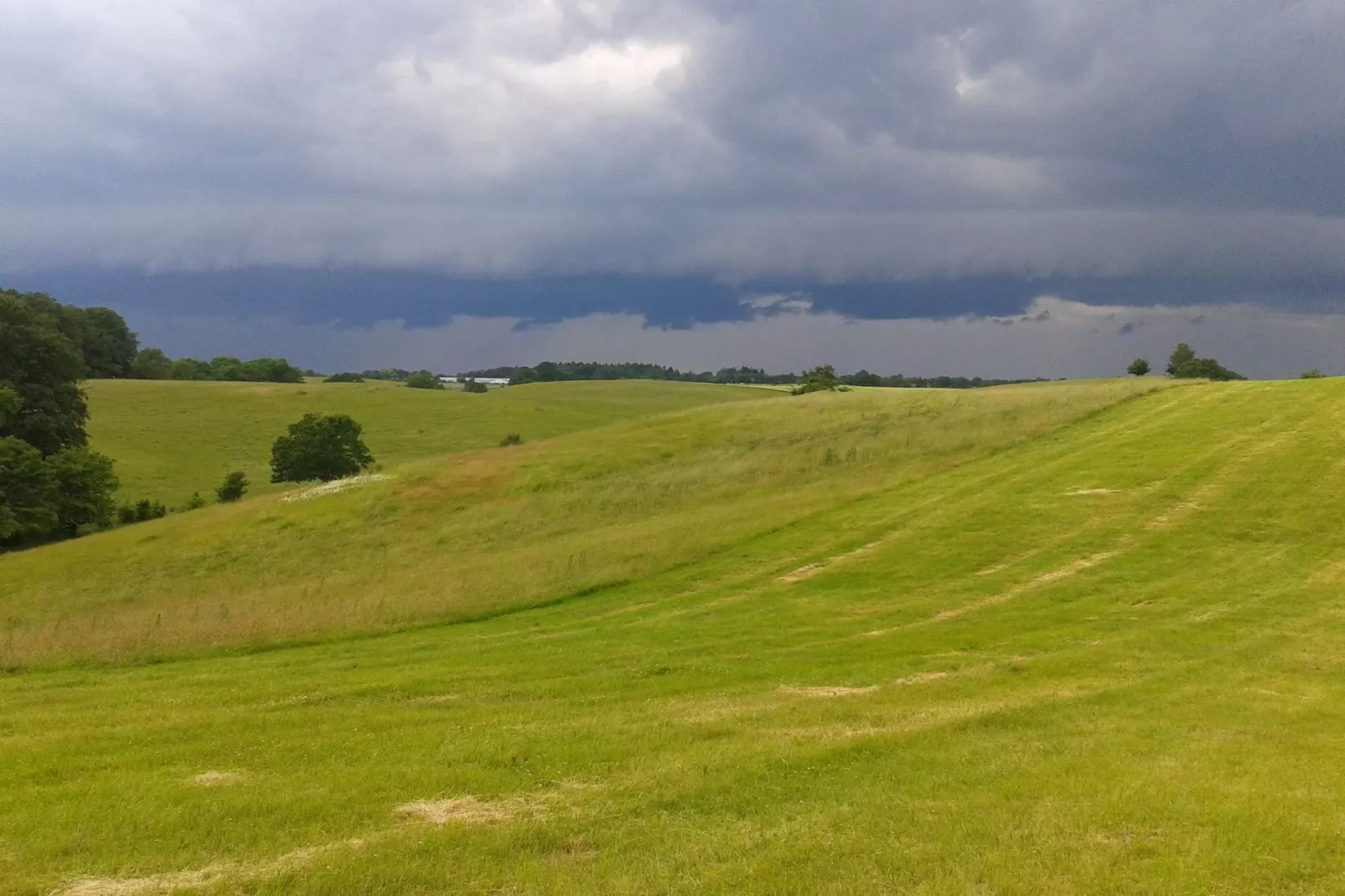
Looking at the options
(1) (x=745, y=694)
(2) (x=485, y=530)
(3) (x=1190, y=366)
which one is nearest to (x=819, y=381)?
(3) (x=1190, y=366)

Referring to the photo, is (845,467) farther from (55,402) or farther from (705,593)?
(55,402)

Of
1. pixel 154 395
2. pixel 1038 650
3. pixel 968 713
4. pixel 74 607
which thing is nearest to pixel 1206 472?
pixel 1038 650

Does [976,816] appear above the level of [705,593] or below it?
above

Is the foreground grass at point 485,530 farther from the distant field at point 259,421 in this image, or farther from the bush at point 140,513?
the distant field at point 259,421

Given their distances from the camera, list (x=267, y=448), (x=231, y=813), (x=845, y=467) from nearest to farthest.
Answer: (x=231, y=813)
(x=845, y=467)
(x=267, y=448)

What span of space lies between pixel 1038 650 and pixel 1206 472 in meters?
18.1

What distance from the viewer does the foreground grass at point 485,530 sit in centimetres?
2311

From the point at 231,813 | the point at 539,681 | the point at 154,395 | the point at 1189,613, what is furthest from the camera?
the point at 154,395

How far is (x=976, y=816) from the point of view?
8.36 m

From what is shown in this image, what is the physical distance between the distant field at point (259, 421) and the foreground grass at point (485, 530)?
30.1 m

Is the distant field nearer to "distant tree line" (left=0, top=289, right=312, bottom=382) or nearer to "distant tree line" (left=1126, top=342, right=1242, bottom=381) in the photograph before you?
"distant tree line" (left=0, top=289, right=312, bottom=382)

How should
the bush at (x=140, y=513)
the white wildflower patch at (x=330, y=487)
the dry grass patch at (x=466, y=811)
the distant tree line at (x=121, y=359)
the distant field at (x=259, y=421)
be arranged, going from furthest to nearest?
the distant tree line at (x=121, y=359), the distant field at (x=259, y=421), the bush at (x=140, y=513), the white wildflower patch at (x=330, y=487), the dry grass patch at (x=466, y=811)

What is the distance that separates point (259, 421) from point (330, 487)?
5421cm

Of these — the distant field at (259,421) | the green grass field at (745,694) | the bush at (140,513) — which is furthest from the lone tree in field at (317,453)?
the green grass field at (745,694)
